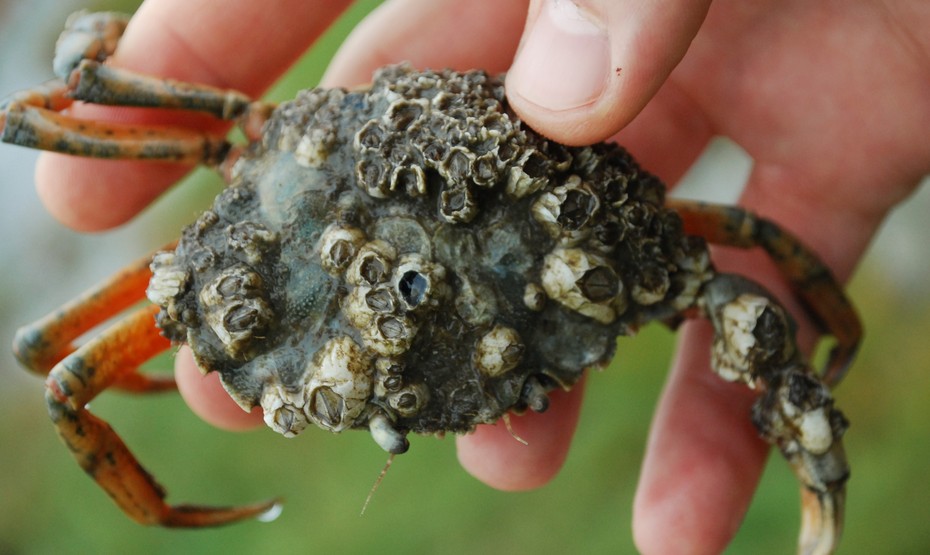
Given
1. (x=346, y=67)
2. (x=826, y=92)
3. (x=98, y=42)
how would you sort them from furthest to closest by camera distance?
(x=346, y=67) → (x=826, y=92) → (x=98, y=42)

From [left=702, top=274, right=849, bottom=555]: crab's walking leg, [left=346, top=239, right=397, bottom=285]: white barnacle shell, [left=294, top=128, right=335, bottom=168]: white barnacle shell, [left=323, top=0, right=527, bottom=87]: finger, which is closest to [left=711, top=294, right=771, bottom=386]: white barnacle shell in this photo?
[left=702, top=274, right=849, bottom=555]: crab's walking leg

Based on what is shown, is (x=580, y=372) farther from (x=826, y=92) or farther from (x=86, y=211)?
(x=86, y=211)

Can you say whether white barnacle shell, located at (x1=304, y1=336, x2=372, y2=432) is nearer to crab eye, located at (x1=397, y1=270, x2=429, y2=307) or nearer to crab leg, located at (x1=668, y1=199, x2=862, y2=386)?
crab eye, located at (x1=397, y1=270, x2=429, y2=307)

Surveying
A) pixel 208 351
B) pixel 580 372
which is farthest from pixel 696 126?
pixel 208 351

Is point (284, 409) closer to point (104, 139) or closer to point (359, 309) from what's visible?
point (359, 309)

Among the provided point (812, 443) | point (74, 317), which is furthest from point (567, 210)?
point (74, 317)

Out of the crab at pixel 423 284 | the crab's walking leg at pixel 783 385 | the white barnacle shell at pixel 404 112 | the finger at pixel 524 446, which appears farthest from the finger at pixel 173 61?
the crab's walking leg at pixel 783 385
